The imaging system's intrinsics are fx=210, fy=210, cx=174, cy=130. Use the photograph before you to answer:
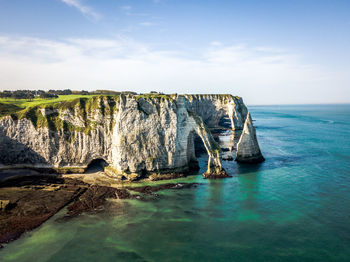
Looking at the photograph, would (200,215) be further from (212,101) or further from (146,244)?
(212,101)

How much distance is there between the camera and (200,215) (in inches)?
1064

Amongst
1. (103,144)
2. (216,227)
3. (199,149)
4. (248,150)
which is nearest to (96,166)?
(103,144)

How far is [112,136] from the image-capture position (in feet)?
139

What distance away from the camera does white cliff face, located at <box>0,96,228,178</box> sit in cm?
3962

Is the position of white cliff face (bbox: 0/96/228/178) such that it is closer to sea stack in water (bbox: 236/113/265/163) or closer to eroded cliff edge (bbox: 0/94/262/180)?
eroded cliff edge (bbox: 0/94/262/180)

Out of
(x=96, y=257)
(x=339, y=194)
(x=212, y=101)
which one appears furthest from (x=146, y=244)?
(x=212, y=101)

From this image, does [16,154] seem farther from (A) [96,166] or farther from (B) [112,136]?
(B) [112,136]

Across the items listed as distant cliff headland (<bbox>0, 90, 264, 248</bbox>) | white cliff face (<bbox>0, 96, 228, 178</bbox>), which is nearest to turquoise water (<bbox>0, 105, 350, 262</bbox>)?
distant cliff headland (<bbox>0, 90, 264, 248</bbox>)

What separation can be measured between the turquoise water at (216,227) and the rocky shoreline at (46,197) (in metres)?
1.74

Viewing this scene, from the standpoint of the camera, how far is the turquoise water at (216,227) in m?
20.4

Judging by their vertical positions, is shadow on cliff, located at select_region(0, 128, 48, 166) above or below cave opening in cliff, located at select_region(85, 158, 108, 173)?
above

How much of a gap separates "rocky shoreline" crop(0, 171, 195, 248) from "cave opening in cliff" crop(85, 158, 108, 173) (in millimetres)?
3904

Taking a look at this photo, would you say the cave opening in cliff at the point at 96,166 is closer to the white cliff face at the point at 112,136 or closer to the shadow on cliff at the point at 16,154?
the white cliff face at the point at 112,136

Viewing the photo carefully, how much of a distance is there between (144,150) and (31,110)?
26.1 meters
